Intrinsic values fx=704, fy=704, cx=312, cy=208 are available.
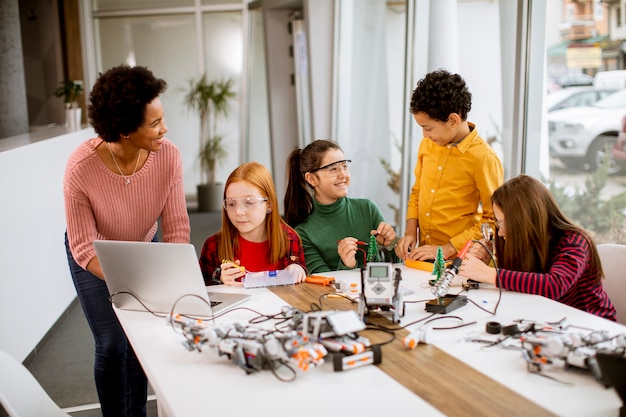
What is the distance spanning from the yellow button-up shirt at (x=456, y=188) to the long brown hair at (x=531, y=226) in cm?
45

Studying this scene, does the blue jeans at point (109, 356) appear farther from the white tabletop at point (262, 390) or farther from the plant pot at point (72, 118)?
the plant pot at point (72, 118)

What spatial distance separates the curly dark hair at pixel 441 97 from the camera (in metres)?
2.87

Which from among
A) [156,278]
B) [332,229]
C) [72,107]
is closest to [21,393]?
[156,278]

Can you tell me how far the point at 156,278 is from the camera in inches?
86.4

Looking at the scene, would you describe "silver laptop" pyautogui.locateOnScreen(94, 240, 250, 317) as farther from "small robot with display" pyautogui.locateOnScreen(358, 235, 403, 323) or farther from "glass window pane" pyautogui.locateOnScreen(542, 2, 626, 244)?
"glass window pane" pyautogui.locateOnScreen(542, 2, 626, 244)

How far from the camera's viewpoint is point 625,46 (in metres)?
3.19

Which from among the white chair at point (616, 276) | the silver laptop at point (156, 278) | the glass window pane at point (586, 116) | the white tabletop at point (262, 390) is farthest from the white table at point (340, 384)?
the glass window pane at point (586, 116)

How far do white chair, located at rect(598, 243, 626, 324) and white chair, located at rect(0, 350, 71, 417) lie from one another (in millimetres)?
1888

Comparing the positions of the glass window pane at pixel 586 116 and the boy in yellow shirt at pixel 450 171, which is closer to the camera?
the boy in yellow shirt at pixel 450 171

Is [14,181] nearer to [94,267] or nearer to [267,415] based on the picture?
[94,267]

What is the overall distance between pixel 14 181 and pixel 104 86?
1.83 m

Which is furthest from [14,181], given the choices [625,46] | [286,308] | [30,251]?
[625,46]

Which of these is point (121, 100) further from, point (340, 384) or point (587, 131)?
point (587, 131)

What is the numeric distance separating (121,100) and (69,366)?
221cm
